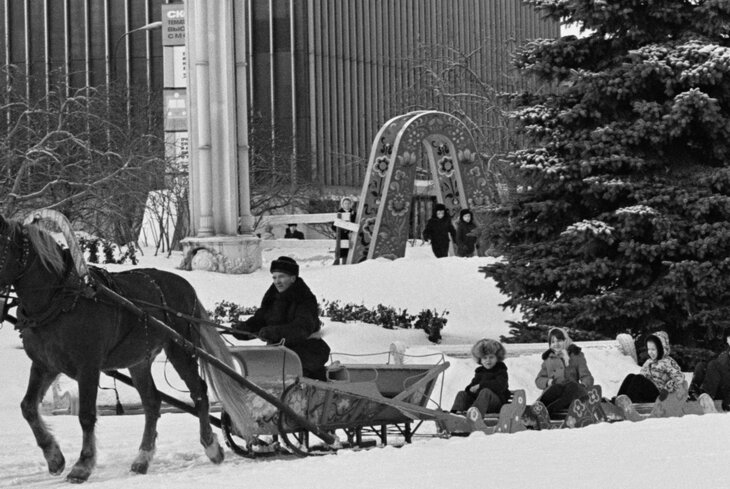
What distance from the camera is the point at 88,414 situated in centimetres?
1023

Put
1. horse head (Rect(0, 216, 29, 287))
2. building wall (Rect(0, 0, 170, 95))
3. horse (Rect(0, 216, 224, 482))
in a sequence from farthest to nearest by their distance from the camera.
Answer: building wall (Rect(0, 0, 170, 95)), horse (Rect(0, 216, 224, 482)), horse head (Rect(0, 216, 29, 287))

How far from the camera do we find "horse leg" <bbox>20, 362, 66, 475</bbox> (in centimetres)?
1024

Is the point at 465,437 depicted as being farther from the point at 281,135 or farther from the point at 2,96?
the point at 281,135

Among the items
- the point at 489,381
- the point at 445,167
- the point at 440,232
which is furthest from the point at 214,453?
the point at 445,167

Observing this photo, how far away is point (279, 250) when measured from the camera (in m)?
39.3

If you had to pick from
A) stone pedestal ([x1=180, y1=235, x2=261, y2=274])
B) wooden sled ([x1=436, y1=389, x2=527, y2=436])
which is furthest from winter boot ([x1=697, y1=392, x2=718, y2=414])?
stone pedestal ([x1=180, y1=235, x2=261, y2=274])

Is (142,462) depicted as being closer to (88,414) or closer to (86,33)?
(88,414)

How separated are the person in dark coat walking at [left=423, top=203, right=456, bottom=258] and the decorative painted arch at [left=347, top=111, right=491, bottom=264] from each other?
81cm

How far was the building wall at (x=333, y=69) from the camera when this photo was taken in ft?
239

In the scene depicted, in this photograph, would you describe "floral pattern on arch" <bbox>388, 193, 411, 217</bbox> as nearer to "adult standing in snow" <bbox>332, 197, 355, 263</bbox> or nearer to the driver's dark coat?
"adult standing in snow" <bbox>332, 197, 355, 263</bbox>

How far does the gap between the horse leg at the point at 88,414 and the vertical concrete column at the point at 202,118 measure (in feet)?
63.4

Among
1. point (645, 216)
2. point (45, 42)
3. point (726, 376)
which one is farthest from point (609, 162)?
point (45, 42)

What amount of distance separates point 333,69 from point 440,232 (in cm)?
4460

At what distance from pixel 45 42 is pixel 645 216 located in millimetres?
58823
